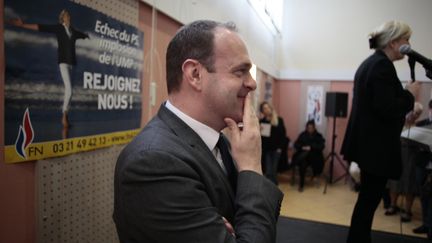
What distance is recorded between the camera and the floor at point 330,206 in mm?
3682

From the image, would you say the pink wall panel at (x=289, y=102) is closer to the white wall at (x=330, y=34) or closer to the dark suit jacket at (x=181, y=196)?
the white wall at (x=330, y=34)

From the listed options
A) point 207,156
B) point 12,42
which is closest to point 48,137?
point 12,42

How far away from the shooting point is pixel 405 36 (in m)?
1.95

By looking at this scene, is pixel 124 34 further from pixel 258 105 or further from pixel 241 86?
pixel 258 105

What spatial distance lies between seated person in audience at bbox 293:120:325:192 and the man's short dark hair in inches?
194

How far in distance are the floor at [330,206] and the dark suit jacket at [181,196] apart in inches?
124

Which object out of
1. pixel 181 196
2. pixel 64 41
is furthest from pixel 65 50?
pixel 181 196

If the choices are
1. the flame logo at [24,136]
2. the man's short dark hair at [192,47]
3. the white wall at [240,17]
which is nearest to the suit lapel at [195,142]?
the man's short dark hair at [192,47]

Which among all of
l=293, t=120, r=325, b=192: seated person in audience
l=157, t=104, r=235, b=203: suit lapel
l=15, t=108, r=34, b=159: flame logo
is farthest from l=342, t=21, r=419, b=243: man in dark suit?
l=293, t=120, r=325, b=192: seated person in audience

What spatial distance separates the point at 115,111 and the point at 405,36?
1785 millimetres

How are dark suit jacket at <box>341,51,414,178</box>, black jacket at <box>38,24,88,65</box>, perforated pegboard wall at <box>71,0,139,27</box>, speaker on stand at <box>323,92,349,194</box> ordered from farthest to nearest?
1. speaker on stand at <box>323,92,349,194</box>
2. dark suit jacket at <box>341,51,414,178</box>
3. perforated pegboard wall at <box>71,0,139,27</box>
4. black jacket at <box>38,24,88,65</box>

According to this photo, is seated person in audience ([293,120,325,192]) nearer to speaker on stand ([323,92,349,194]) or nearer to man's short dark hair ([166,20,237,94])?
speaker on stand ([323,92,349,194])

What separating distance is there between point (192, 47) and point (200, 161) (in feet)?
1.10

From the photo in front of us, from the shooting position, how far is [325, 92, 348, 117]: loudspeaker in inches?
239
